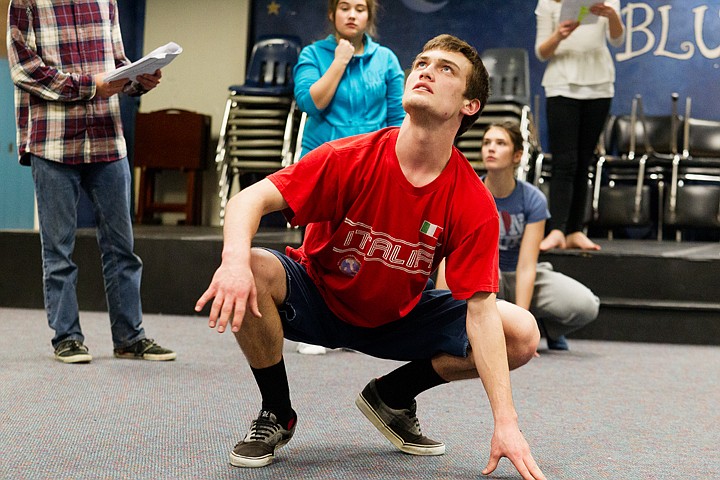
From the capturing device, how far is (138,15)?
7066 millimetres

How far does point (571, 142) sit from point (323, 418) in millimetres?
2281

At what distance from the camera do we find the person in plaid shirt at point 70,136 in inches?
114

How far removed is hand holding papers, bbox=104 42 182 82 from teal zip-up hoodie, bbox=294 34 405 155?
2.20 ft

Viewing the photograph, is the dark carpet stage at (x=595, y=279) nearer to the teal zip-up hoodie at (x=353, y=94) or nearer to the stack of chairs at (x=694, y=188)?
the stack of chairs at (x=694, y=188)

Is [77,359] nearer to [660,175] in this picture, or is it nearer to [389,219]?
[389,219]

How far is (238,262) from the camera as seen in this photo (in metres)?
1.56

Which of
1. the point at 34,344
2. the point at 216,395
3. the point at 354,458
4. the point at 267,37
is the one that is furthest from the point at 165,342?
the point at 267,37

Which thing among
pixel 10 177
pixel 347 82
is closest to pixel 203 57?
pixel 10 177

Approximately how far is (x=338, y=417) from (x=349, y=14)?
147cm

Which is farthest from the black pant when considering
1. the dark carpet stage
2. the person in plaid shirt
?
the person in plaid shirt

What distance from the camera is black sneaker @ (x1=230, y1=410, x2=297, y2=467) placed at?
1.78 m

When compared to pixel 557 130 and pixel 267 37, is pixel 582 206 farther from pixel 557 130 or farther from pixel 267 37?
pixel 267 37

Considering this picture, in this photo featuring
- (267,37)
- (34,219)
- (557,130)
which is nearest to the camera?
(557,130)

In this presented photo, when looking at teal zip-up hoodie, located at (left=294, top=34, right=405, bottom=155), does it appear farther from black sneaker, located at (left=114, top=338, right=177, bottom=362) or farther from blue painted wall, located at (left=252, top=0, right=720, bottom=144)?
blue painted wall, located at (left=252, top=0, right=720, bottom=144)
